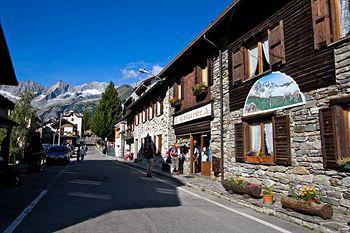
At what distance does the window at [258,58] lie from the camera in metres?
11.9

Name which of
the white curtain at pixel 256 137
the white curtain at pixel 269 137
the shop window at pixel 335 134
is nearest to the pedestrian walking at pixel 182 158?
the white curtain at pixel 256 137

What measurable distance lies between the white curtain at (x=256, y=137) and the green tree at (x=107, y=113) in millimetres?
64692

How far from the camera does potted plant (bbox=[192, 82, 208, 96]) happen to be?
1644 centimetres

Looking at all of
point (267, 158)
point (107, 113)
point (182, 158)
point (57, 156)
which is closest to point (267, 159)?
point (267, 158)

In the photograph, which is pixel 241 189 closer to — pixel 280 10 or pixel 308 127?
pixel 308 127

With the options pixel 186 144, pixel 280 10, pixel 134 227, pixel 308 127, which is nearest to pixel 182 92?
pixel 186 144

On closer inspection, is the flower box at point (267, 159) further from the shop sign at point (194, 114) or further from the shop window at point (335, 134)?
the shop sign at point (194, 114)

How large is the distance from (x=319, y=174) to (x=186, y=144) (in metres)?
11.0

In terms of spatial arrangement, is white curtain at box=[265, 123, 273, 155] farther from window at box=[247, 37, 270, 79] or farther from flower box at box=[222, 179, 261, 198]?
window at box=[247, 37, 270, 79]

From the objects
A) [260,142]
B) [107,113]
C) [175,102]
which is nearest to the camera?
[260,142]

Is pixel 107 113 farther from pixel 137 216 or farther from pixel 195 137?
pixel 137 216

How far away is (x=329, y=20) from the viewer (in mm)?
8734

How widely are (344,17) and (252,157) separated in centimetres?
567

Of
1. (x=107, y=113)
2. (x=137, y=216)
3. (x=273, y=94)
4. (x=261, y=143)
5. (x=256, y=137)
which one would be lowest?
(x=137, y=216)
